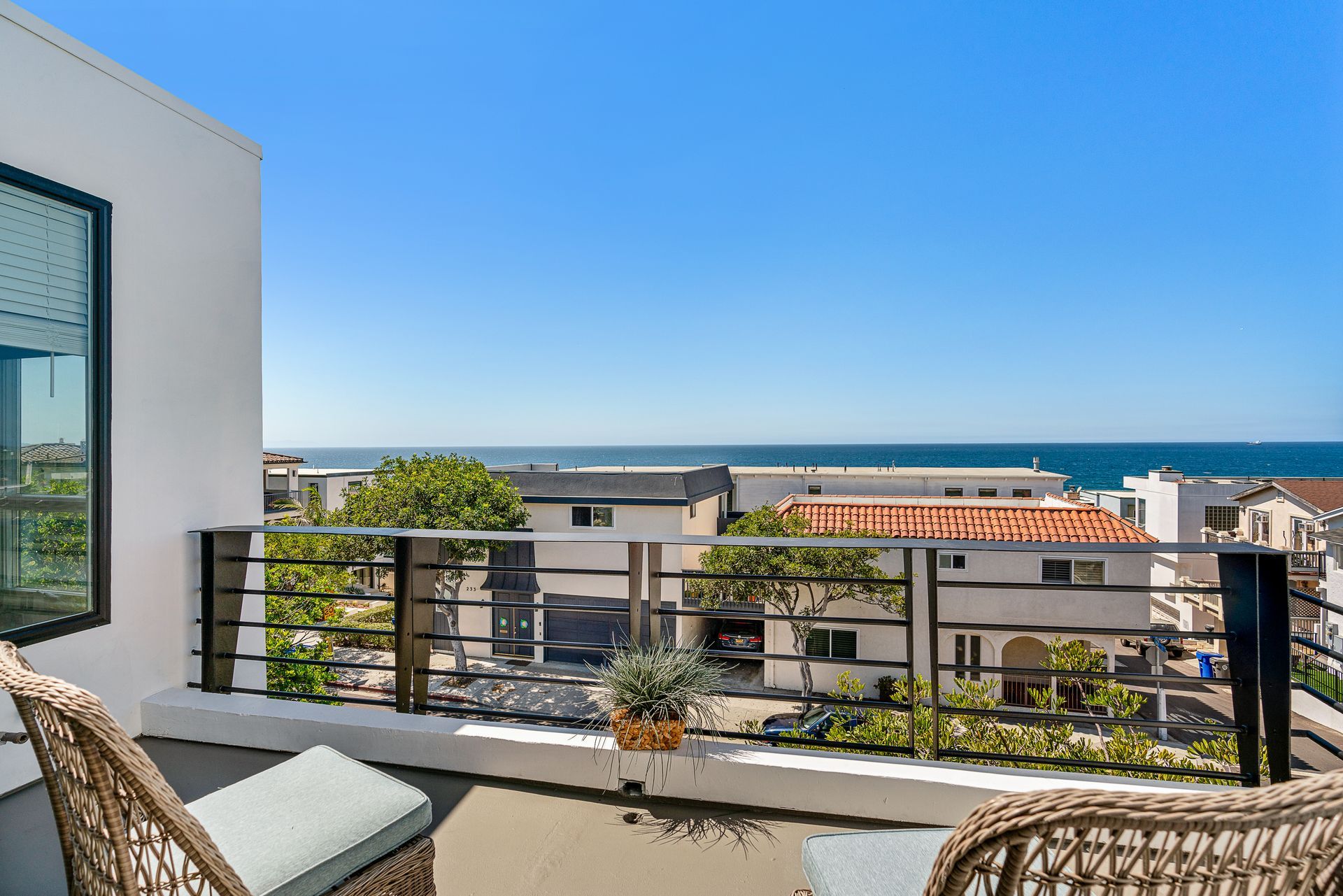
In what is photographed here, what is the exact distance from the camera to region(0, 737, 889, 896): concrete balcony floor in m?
1.67

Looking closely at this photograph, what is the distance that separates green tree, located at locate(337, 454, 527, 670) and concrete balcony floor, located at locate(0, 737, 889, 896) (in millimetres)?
11149

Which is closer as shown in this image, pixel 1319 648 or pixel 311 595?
pixel 1319 648

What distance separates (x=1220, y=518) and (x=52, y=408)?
98.6ft

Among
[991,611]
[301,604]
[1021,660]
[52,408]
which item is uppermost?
[52,408]

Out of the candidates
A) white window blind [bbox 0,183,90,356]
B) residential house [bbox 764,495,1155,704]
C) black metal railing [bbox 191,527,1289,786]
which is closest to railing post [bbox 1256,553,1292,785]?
black metal railing [bbox 191,527,1289,786]

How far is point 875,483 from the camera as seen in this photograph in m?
23.3

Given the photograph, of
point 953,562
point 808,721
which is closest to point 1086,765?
point 808,721

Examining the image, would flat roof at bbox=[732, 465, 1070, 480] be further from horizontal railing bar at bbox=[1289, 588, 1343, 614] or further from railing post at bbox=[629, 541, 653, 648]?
horizontal railing bar at bbox=[1289, 588, 1343, 614]

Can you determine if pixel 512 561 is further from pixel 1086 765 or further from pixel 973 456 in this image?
pixel 973 456

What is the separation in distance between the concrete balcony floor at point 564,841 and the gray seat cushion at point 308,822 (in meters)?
0.45

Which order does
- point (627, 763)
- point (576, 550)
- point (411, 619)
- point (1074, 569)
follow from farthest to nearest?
1. point (576, 550)
2. point (1074, 569)
3. point (411, 619)
4. point (627, 763)

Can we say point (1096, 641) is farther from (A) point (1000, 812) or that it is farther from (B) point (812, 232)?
(A) point (1000, 812)

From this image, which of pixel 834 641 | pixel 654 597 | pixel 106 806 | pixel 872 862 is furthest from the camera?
pixel 834 641

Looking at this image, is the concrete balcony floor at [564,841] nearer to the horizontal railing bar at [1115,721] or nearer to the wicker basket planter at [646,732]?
the wicker basket planter at [646,732]
